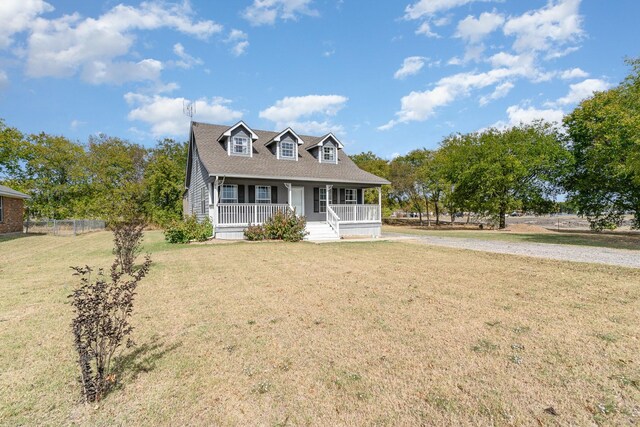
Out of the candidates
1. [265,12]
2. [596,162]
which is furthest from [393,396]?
[596,162]

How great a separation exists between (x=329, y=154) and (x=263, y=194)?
5876mm

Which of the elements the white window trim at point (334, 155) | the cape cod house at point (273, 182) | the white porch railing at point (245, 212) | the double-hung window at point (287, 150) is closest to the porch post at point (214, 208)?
the cape cod house at point (273, 182)

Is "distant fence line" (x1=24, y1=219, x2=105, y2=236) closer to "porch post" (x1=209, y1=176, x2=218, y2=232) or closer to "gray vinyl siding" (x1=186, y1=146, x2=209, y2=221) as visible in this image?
"gray vinyl siding" (x1=186, y1=146, x2=209, y2=221)

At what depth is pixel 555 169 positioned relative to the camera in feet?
92.6

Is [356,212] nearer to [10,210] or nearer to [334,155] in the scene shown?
[334,155]

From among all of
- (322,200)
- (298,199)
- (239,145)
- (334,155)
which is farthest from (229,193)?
(334,155)

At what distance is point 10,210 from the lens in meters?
23.3

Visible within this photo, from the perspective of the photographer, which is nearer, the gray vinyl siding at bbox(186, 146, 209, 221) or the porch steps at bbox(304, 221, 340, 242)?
the porch steps at bbox(304, 221, 340, 242)

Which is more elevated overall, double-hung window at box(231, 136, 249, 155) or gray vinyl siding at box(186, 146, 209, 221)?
double-hung window at box(231, 136, 249, 155)

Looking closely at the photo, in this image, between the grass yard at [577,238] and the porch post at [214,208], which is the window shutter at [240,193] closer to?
the porch post at [214,208]

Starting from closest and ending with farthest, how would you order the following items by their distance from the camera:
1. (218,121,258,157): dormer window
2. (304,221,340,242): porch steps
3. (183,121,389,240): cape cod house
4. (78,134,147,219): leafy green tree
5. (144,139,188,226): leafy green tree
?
1. (183,121,389,240): cape cod house
2. (304,221,340,242): porch steps
3. (218,121,258,157): dormer window
4. (144,139,188,226): leafy green tree
5. (78,134,147,219): leafy green tree

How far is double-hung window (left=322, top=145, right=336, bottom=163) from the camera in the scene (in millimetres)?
21953

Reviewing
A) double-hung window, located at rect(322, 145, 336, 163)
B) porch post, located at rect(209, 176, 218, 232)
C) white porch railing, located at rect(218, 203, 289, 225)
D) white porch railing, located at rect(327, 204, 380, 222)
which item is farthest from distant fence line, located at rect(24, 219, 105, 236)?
white porch railing, located at rect(327, 204, 380, 222)

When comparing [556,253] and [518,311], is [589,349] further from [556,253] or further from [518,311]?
[556,253]
